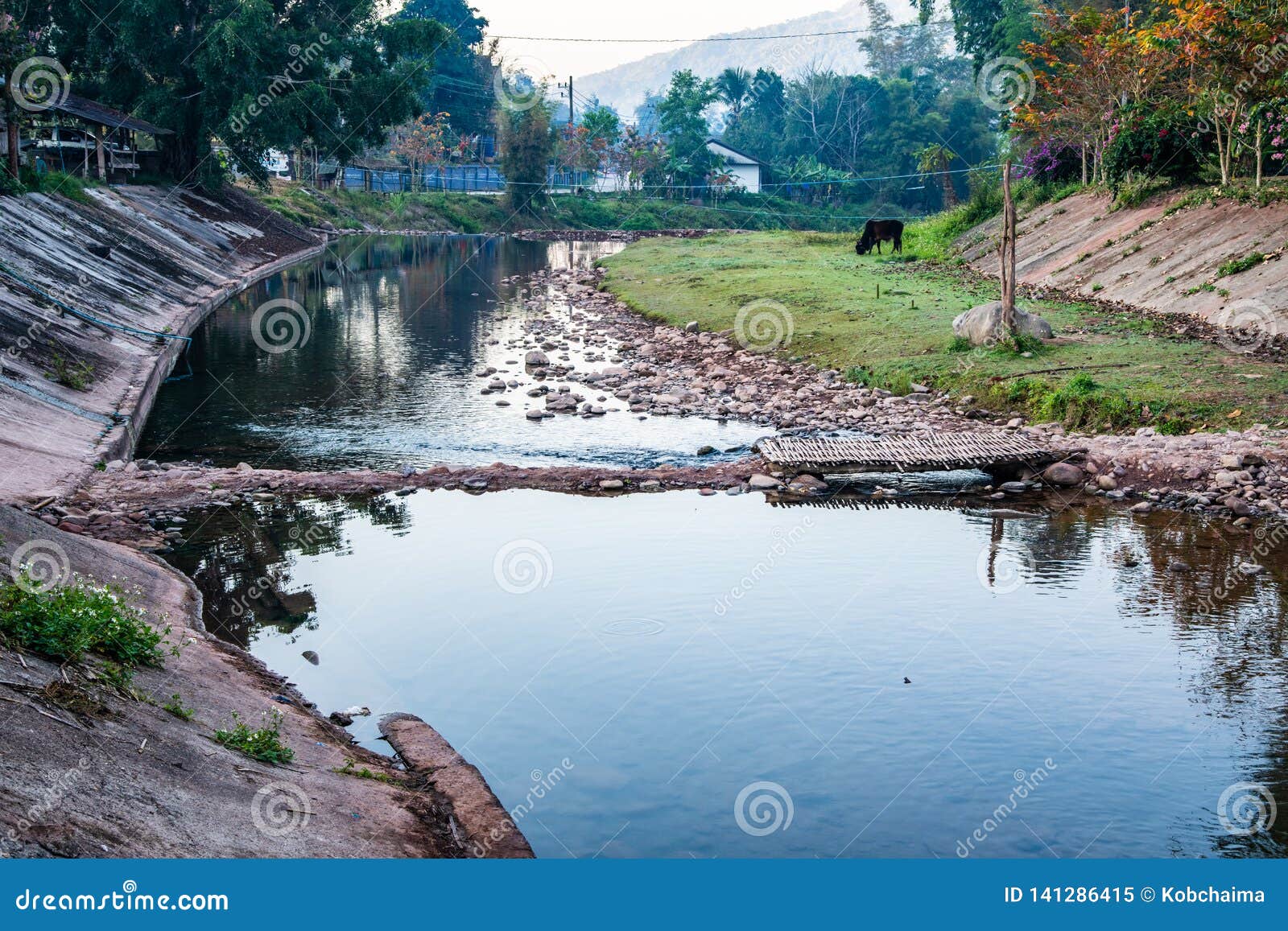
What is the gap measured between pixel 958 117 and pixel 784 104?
17.8 metres

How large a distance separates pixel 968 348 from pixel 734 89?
308 ft

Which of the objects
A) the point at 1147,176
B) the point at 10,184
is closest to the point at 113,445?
the point at 10,184

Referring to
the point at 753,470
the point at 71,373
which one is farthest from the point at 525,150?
the point at 753,470

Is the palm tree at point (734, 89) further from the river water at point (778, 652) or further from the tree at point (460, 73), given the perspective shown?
the river water at point (778, 652)

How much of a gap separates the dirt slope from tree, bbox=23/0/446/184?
25.9 meters

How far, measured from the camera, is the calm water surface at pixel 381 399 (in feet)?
60.6

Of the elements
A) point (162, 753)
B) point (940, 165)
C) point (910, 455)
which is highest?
point (940, 165)

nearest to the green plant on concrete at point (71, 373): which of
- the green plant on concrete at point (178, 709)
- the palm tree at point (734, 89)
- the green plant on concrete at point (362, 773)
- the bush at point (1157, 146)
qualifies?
the green plant on concrete at point (178, 709)

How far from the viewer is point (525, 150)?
84250 millimetres

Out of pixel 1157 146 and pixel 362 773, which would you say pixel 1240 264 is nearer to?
pixel 1157 146

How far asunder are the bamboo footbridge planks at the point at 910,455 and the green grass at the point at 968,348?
226 cm

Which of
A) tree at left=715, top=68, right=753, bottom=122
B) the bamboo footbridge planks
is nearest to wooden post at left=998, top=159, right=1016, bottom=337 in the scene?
the bamboo footbridge planks

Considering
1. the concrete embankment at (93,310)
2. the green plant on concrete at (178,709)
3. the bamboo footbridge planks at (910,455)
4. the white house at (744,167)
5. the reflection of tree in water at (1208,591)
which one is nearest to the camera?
the green plant on concrete at (178,709)

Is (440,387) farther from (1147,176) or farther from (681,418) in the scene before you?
(1147,176)
